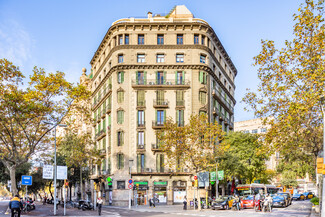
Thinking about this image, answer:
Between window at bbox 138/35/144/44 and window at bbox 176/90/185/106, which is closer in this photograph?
window at bbox 176/90/185/106

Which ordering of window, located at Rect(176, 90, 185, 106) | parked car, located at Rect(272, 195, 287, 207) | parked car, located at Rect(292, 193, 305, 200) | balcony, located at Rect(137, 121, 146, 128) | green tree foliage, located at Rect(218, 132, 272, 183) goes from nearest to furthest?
parked car, located at Rect(272, 195, 287, 207), balcony, located at Rect(137, 121, 146, 128), window, located at Rect(176, 90, 185, 106), green tree foliage, located at Rect(218, 132, 272, 183), parked car, located at Rect(292, 193, 305, 200)

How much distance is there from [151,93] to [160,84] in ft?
5.97

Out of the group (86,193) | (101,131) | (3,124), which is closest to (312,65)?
(3,124)

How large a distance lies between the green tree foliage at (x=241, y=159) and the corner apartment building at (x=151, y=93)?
20.7 feet

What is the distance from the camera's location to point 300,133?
90.5 ft

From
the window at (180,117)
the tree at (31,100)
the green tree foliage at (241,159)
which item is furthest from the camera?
the green tree foliage at (241,159)

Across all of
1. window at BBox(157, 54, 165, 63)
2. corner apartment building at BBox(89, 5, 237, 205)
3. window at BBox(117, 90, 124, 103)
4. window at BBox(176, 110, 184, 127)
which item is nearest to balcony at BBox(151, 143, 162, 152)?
corner apartment building at BBox(89, 5, 237, 205)

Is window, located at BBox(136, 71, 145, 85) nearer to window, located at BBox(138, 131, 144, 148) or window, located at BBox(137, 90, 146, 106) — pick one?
window, located at BBox(137, 90, 146, 106)

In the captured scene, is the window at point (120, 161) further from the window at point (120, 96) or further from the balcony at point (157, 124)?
the window at point (120, 96)

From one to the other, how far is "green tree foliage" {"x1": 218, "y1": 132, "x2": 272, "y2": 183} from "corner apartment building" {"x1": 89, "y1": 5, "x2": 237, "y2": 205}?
248 inches

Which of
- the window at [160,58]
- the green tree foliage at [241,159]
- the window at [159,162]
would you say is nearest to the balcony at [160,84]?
the window at [160,58]

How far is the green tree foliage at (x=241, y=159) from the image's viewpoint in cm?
5891

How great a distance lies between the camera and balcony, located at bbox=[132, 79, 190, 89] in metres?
56.7

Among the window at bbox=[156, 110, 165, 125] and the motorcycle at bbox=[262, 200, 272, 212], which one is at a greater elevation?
the window at bbox=[156, 110, 165, 125]
